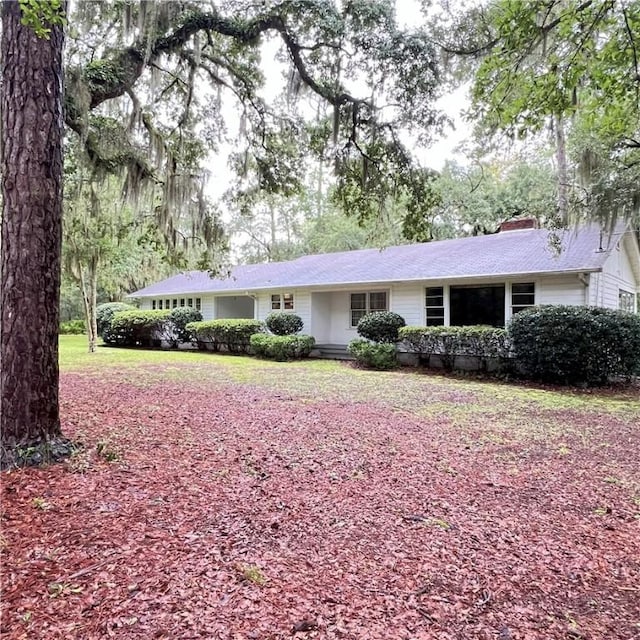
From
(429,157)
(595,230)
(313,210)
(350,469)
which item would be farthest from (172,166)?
(313,210)

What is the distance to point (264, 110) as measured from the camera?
27.9 feet

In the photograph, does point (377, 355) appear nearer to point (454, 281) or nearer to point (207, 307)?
point (454, 281)

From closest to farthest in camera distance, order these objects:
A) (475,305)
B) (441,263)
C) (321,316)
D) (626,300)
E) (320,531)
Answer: (320,531) → (475,305) → (441,263) → (626,300) → (321,316)

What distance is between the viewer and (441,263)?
1368cm

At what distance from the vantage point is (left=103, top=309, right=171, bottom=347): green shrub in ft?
60.1

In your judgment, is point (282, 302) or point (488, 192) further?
point (488, 192)

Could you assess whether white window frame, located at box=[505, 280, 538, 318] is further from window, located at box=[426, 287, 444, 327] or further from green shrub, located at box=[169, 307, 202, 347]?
green shrub, located at box=[169, 307, 202, 347]

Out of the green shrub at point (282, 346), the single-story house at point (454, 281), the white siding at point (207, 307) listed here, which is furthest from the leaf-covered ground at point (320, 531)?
the white siding at point (207, 307)

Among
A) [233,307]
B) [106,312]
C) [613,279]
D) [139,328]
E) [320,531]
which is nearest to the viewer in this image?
[320,531]

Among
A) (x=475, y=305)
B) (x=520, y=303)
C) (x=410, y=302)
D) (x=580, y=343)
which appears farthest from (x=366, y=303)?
(x=580, y=343)

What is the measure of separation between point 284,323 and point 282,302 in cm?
157

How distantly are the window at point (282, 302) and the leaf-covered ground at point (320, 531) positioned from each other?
424 inches

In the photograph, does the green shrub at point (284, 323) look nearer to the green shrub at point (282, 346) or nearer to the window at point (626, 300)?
the green shrub at point (282, 346)

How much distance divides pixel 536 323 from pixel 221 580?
9.22m
